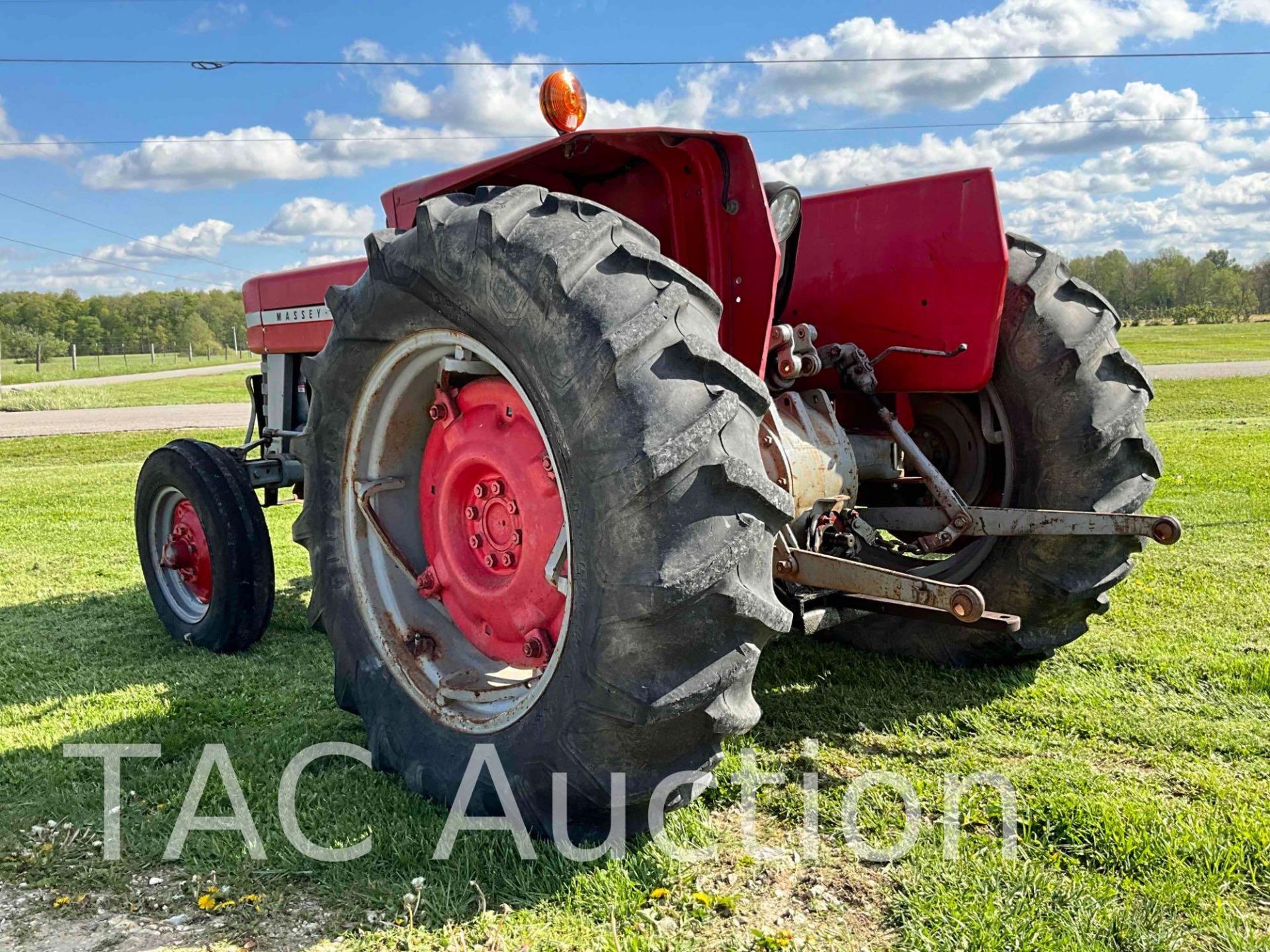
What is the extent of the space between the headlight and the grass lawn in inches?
61.6

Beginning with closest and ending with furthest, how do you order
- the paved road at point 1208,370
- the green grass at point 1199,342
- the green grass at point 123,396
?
the paved road at point 1208,370 → the green grass at point 123,396 → the green grass at point 1199,342

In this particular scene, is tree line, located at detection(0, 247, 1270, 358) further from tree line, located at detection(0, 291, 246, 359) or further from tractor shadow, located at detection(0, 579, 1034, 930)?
tractor shadow, located at detection(0, 579, 1034, 930)

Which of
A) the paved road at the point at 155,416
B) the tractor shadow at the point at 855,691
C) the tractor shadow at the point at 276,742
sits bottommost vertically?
the tractor shadow at the point at 276,742

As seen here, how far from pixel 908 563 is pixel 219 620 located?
286cm

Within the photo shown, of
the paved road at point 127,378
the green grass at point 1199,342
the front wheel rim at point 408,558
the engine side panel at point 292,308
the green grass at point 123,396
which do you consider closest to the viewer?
the front wheel rim at point 408,558

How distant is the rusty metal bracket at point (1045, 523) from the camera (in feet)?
8.73

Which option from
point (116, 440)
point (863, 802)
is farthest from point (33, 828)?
point (116, 440)

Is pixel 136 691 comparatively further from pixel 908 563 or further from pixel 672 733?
pixel 908 563

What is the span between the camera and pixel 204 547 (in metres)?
4.40

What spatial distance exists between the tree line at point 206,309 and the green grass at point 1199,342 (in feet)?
15.9

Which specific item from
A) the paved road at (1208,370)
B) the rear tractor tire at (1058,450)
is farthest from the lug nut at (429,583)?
the paved road at (1208,370)

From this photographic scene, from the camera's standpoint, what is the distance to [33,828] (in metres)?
2.59

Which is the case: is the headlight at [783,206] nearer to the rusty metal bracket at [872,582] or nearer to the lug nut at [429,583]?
the rusty metal bracket at [872,582]

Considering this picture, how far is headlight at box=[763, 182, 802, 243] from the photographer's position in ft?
9.32
